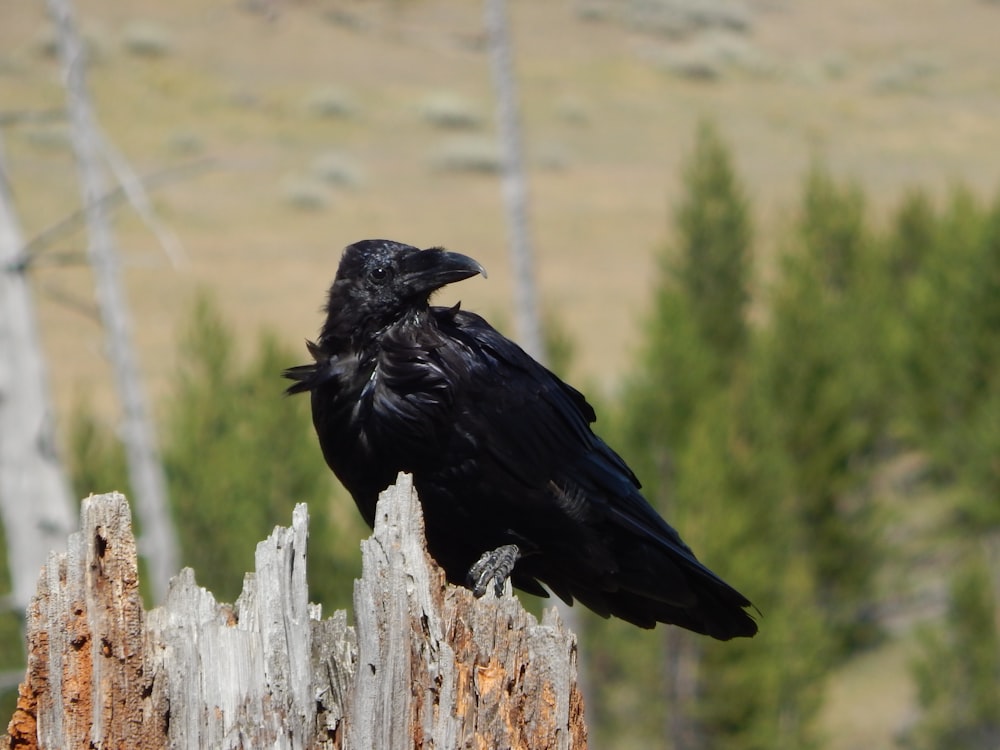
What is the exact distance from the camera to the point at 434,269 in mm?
4289

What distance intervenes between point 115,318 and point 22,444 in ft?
12.7

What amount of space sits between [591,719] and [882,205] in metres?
30.9

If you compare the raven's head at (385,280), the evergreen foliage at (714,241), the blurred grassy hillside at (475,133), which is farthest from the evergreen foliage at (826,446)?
the raven's head at (385,280)

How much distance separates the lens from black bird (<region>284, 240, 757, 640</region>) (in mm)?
4164

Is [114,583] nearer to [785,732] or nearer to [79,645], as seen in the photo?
Result: [79,645]

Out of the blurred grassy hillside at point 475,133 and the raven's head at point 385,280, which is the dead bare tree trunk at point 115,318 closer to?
the raven's head at point 385,280

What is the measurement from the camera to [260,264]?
38.8 m

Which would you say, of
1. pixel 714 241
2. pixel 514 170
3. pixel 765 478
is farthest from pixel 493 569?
pixel 714 241

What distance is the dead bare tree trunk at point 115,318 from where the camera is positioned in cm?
1176

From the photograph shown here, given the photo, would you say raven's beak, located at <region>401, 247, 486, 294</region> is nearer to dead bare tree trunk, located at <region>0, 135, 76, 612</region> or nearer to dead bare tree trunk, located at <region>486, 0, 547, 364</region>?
dead bare tree trunk, located at <region>0, 135, 76, 612</region>

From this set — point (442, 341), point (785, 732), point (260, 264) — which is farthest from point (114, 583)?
point (260, 264)

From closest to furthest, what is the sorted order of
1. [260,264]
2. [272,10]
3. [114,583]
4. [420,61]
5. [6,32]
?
[114,583], [272,10], [260,264], [6,32], [420,61]

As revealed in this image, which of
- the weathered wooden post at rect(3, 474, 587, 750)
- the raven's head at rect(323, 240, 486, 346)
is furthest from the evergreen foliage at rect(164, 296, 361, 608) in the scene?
the weathered wooden post at rect(3, 474, 587, 750)

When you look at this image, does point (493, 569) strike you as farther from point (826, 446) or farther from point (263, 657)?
point (826, 446)
